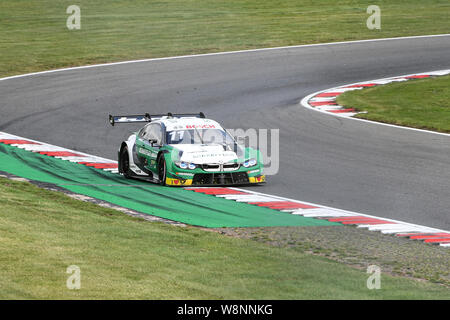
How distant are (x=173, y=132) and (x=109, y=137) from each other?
512 centimetres

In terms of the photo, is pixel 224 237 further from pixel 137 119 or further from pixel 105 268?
pixel 137 119

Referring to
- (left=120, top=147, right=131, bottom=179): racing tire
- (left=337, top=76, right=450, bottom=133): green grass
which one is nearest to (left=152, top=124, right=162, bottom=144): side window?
(left=120, top=147, right=131, bottom=179): racing tire

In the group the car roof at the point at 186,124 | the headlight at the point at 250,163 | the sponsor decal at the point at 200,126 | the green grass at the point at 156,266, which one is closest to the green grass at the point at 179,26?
the car roof at the point at 186,124

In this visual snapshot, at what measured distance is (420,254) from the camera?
1162cm

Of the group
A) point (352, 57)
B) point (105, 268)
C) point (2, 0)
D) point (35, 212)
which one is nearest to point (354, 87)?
point (352, 57)

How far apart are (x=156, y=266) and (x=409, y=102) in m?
17.5

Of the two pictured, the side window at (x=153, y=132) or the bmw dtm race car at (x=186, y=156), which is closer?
the bmw dtm race car at (x=186, y=156)

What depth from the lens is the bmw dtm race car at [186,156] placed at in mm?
16812

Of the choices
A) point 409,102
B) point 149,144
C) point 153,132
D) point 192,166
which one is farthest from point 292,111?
point 192,166

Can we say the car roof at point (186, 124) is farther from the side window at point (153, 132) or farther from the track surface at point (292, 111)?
the track surface at point (292, 111)

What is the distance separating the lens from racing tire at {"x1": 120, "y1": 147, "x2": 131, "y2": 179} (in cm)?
1819

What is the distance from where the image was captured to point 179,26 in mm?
41000

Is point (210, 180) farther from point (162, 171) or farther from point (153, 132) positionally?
point (153, 132)

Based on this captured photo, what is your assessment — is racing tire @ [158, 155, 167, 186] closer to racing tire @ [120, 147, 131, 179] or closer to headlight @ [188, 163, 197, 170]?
headlight @ [188, 163, 197, 170]
